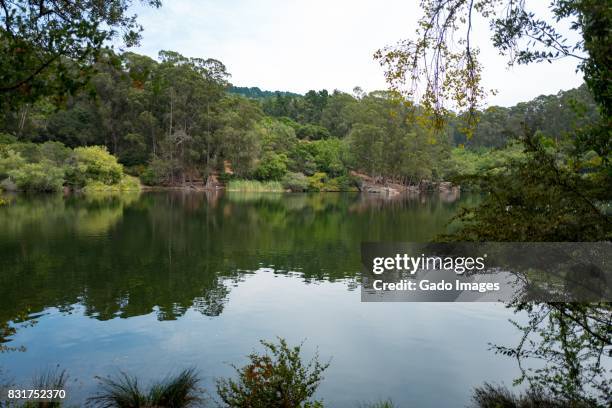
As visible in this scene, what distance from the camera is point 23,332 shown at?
973cm

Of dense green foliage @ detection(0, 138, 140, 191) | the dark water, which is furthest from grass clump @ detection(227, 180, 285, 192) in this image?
the dark water

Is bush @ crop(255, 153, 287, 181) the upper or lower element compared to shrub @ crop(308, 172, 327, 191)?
upper

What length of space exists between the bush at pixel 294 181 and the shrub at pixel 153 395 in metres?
60.6

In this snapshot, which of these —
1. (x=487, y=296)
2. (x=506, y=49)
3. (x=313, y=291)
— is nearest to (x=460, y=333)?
(x=487, y=296)

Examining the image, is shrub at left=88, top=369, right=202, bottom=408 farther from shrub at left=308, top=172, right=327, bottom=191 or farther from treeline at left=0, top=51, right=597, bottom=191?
shrub at left=308, top=172, right=327, bottom=191

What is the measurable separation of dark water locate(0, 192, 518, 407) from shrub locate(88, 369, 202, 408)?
497 millimetres

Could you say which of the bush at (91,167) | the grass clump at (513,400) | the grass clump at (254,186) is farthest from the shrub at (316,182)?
the grass clump at (513,400)

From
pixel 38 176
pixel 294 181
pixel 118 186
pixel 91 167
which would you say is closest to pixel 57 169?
pixel 38 176

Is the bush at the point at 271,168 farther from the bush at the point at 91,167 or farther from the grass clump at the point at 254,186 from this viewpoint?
the bush at the point at 91,167

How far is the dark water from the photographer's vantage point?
26.3 ft

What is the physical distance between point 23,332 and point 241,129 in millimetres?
53472

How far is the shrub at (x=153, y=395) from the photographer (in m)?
6.15

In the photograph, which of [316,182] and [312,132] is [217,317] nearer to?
[316,182]

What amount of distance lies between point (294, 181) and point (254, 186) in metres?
5.58
